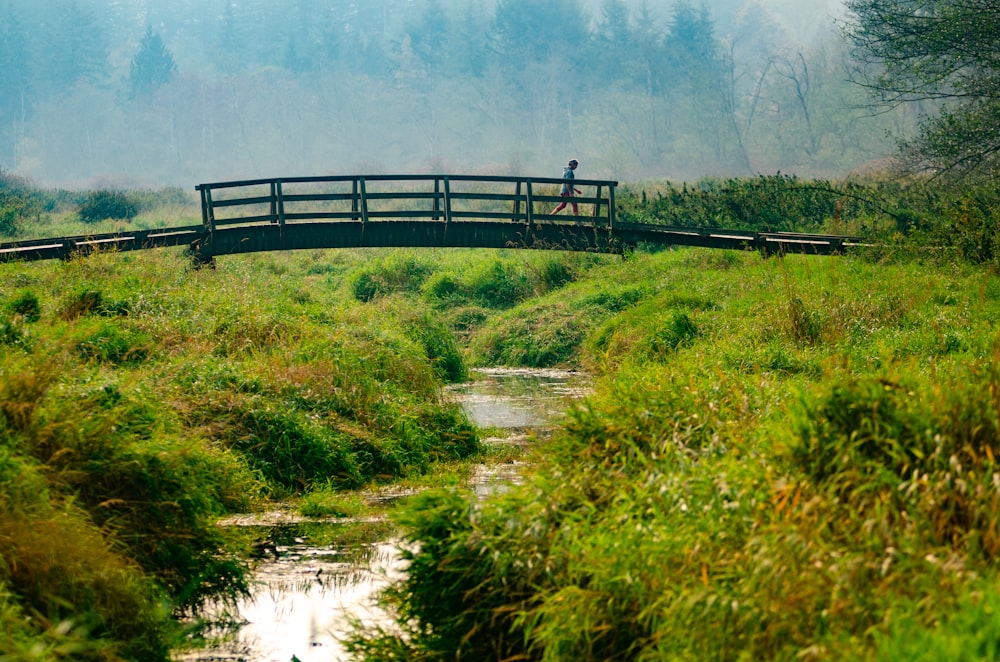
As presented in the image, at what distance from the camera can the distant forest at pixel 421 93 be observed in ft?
280

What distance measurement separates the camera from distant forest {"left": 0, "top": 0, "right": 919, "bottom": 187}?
280ft

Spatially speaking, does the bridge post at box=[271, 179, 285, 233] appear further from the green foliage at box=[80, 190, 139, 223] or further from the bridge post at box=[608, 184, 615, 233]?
the green foliage at box=[80, 190, 139, 223]

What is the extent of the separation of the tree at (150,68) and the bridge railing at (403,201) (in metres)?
30.2

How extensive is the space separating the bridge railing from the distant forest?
17.9 metres

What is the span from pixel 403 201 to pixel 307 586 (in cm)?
4194

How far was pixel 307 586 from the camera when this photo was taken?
8.31m

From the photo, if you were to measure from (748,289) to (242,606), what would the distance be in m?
11.6

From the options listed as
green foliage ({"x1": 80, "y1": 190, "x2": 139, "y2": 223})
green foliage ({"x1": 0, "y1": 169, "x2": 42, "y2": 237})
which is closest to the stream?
green foliage ({"x1": 0, "y1": 169, "x2": 42, "y2": 237})

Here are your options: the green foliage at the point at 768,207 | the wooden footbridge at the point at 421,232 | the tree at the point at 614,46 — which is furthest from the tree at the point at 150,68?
the wooden footbridge at the point at 421,232

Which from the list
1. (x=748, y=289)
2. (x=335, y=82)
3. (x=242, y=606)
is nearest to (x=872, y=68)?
(x=335, y=82)

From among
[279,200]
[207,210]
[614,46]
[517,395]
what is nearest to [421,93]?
[614,46]

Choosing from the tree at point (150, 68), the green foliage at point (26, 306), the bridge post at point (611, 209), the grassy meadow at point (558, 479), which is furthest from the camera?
the tree at point (150, 68)

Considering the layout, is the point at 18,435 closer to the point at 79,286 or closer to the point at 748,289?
the point at 79,286

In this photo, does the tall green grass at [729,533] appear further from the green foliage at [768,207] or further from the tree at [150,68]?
the tree at [150,68]
